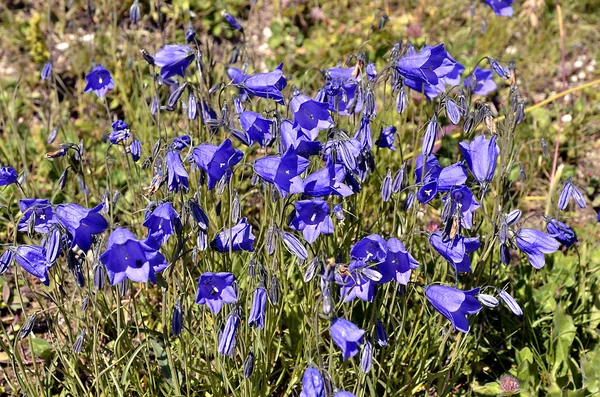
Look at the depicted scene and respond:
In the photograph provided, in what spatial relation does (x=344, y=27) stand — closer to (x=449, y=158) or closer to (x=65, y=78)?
(x=449, y=158)

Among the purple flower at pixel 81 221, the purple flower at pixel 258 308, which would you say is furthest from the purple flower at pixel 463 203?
the purple flower at pixel 81 221

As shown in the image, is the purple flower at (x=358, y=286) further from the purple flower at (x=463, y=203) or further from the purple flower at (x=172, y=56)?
the purple flower at (x=172, y=56)

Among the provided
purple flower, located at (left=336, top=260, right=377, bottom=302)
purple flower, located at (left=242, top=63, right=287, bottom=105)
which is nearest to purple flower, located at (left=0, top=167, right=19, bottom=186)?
purple flower, located at (left=242, top=63, right=287, bottom=105)

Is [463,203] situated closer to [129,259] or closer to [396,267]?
[396,267]

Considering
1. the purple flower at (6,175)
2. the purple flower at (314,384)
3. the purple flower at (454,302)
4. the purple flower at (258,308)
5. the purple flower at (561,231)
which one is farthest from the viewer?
the purple flower at (561,231)

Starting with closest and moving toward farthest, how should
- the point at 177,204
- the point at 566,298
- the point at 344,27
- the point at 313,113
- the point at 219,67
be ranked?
1. the point at 313,113
2. the point at 177,204
3. the point at 566,298
4. the point at 219,67
5. the point at 344,27

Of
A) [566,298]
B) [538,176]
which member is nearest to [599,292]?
[566,298]
